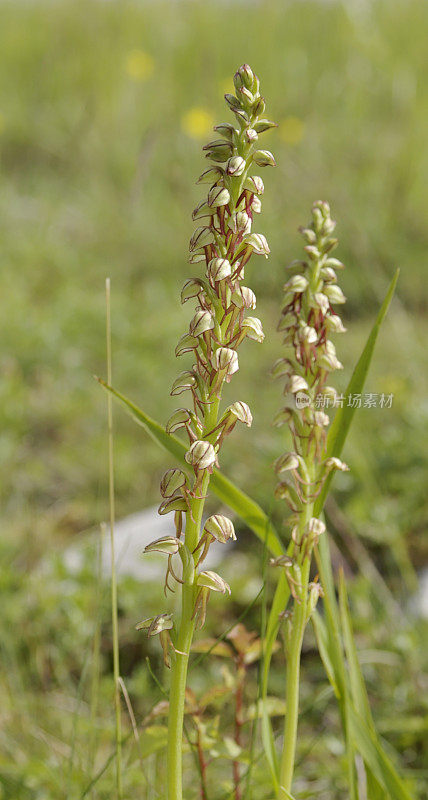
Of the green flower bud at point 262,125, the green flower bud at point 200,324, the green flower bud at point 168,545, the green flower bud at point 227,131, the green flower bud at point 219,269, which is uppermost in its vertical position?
the green flower bud at point 262,125

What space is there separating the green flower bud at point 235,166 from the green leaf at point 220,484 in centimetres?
22

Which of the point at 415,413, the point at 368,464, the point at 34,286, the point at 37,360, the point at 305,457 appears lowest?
the point at 305,457

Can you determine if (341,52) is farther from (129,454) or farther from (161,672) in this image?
(161,672)

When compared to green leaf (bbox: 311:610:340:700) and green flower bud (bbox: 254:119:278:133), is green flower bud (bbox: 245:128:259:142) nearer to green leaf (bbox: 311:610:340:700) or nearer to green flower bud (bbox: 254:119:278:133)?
green flower bud (bbox: 254:119:278:133)

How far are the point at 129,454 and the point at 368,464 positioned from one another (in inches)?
35.8

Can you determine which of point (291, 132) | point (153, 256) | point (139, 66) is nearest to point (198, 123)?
point (291, 132)

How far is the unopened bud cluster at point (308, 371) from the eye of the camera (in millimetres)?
698

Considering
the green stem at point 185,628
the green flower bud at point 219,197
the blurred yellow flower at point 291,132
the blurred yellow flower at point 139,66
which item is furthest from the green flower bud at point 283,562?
the blurred yellow flower at point 139,66

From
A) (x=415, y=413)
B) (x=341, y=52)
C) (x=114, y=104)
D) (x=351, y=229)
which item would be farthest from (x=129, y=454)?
(x=341, y=52)

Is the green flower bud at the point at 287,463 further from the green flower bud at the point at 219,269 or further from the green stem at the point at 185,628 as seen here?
the green flower bud at the point at 219,269

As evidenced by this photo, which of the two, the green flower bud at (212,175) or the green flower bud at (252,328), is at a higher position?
the green flower bud at (212,175)

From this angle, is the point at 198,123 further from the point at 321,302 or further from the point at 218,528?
the point at 218,528

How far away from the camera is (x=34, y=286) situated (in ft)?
13.1

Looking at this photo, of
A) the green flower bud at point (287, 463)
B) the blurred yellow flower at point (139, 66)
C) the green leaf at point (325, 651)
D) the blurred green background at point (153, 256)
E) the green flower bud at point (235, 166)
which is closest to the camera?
the green flower bud at point (235, 166)
